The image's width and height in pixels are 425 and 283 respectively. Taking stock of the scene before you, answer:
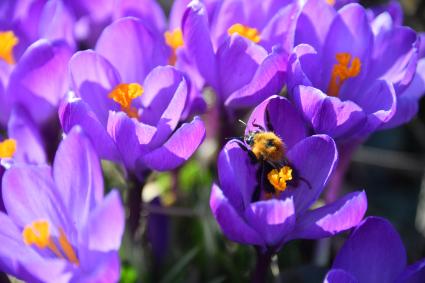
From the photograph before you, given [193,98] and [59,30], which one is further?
[59,30]

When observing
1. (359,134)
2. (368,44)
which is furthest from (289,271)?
(368,44)

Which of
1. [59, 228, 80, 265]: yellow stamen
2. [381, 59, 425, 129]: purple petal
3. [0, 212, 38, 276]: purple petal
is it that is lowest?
[59, 228, 80, 265]: yellow stamen

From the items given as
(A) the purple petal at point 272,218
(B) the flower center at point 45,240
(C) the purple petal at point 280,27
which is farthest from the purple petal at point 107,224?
(C) the purple petal at point 280,27

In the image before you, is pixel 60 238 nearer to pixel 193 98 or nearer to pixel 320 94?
pixel 193 98

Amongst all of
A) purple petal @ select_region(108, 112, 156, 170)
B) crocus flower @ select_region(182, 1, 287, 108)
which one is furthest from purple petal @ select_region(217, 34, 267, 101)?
purple petal @ select_region(108, 112, 156, 170)

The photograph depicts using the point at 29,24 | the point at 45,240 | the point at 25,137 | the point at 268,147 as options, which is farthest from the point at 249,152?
the point at 29,24

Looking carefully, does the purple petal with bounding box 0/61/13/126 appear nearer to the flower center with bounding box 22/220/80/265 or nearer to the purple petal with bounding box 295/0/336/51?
the flower center with bounding box 22/220/80/265
